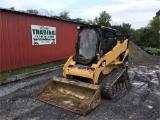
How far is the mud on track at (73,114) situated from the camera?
5.44m

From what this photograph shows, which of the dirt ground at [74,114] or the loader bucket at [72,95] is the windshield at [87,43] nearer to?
the loader bucket at [72,95]

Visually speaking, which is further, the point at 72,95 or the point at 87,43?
the point at 87,43

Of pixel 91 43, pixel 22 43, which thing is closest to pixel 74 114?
pixel 91 43

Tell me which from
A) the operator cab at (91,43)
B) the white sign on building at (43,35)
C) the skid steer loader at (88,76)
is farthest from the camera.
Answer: the white sign on building at (43,35)

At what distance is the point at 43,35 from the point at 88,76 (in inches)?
272

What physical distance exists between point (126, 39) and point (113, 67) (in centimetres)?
161

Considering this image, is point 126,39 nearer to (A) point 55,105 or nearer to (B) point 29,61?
(A) point 55,105

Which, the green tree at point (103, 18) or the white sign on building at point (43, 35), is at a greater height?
the green tree at point (103, 18)

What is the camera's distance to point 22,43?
36.6 feet

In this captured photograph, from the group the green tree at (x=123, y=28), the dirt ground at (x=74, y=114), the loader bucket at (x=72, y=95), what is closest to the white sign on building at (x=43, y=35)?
the dirt ground at (x=74, y=114)

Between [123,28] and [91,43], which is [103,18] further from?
[91,43]

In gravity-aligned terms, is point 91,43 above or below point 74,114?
above

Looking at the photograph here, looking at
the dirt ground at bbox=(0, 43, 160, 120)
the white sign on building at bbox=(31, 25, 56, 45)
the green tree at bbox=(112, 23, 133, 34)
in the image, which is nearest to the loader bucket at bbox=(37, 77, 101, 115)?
the dirt ground at bbox=(0, 43, 160, 120)

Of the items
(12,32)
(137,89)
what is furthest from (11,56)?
(137,89)
